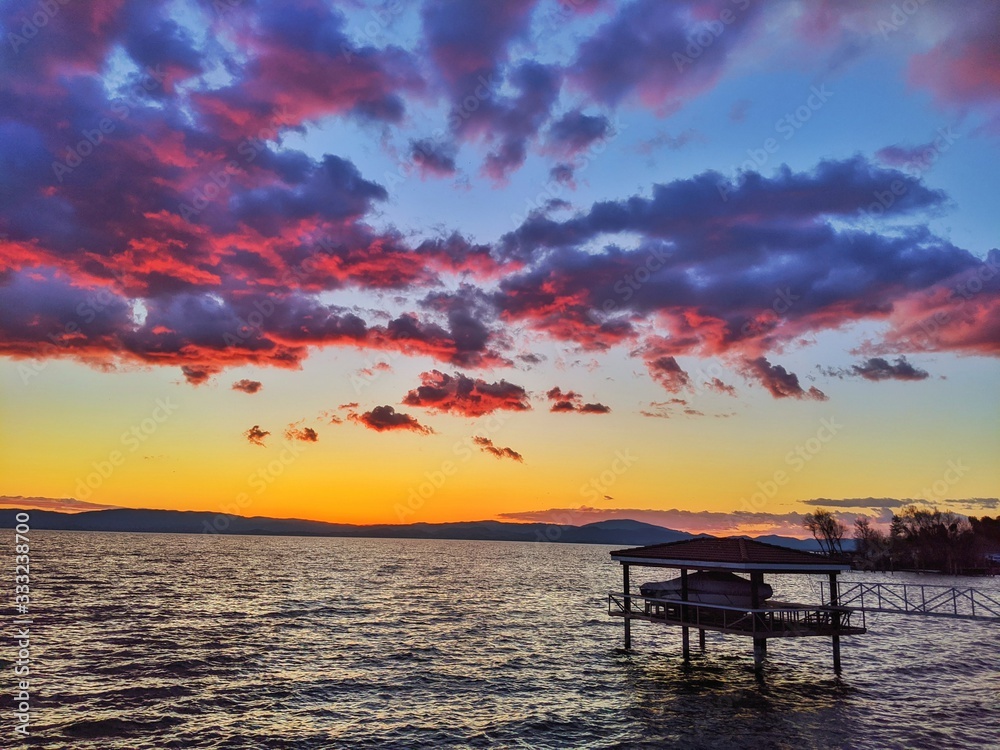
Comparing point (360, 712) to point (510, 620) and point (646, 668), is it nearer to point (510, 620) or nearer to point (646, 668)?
point (646, 668)

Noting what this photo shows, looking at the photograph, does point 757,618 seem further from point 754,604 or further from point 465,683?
point 465,683

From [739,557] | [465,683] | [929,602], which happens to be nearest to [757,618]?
[739,557]

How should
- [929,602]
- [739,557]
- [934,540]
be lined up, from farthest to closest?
1. [934,540]
2. [929,602]
3. [739,557]

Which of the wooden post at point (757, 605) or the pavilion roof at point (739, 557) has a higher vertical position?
the pavilion roof at point (739, 557)

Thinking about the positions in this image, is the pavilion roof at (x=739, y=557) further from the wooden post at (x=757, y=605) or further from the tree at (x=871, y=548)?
the tree at (x=871, y=548)

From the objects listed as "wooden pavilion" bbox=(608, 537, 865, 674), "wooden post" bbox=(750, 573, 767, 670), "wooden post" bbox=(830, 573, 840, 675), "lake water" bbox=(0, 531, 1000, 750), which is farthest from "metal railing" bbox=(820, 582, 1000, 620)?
"lake water" bbox=(0, 531, 1000, 750)

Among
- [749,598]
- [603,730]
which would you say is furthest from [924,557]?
[603,730]

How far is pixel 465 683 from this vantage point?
33.6 m

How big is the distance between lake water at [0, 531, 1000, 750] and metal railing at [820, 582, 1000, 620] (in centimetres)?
327

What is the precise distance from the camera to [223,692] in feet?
101

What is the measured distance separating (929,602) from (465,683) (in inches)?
1451

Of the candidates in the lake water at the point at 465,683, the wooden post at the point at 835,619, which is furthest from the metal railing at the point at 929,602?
the lake water at the point at 465,683

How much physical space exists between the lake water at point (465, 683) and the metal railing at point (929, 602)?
3268 millimetres

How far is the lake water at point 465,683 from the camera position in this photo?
2511 cm
